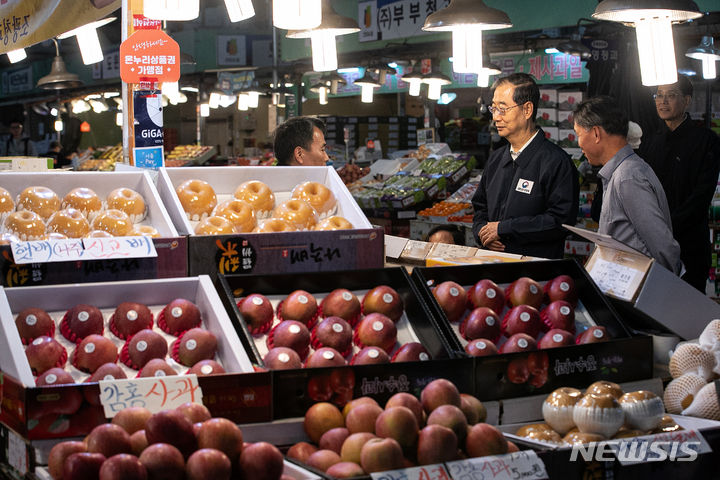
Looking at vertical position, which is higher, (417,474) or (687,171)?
(687,171)

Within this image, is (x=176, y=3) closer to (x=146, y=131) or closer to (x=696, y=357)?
(x=146, y=131)

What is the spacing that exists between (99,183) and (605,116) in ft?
7.91

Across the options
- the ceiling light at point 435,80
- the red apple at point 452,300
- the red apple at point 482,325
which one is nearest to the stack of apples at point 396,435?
the red apple at point 482,325

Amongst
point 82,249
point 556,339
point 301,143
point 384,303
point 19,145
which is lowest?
point 556,339

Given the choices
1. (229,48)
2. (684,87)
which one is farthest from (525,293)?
(229,48)

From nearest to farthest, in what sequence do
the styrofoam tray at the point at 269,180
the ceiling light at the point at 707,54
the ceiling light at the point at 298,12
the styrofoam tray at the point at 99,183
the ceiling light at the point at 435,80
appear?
the styrofoam tray at the point at 99,183
the styrofoam tray at the point at 269,180
the ceiling light at the point at 298,12
the ceiling light at the point at 707,54
the ceiling light at the point at 435,80

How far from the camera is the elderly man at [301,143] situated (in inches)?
186

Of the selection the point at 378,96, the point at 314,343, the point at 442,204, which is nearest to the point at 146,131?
the point at 314,343

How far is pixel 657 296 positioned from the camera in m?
2.82

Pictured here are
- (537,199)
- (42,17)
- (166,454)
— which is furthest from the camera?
(42,17)

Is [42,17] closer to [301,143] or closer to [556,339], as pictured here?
[301,143]

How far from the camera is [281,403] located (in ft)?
6.86

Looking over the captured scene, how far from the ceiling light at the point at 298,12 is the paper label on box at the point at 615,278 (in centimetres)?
151

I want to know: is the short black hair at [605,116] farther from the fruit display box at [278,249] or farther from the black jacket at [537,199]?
the fruit display box at [278,249]
